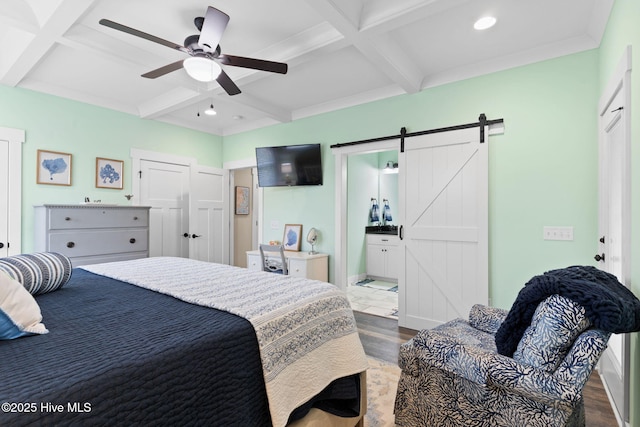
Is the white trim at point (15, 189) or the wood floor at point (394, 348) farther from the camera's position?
the white trim at point (15, 189)

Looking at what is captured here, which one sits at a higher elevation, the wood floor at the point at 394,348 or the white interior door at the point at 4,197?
the white interior door at the point at 4,197

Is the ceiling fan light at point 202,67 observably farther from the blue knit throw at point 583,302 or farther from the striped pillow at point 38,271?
the blue knit throw at point 583,302

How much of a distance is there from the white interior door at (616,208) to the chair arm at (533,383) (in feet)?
2.79

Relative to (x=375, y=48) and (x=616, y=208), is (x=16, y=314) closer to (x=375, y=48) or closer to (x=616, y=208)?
(x=375, y=48)

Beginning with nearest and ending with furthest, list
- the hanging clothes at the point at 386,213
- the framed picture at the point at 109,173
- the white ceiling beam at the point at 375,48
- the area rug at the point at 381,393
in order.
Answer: the area rug at the point at 381,393, the white ceiling beam at the point at 375,48, the framed picture at the point at 109,173, the hanging clothes at the point at 386,213

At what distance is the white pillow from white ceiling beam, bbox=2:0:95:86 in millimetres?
1943

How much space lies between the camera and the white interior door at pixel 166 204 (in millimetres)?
4512

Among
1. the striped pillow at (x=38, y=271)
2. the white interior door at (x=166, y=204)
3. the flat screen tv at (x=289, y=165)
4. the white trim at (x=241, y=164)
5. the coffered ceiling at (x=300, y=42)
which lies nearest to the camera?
the striped pillow at (x=38, y=271)

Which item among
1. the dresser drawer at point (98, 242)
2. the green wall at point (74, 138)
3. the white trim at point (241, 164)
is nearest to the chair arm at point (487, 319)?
the dresser drawer at point (98, 242)

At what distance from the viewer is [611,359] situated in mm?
2186

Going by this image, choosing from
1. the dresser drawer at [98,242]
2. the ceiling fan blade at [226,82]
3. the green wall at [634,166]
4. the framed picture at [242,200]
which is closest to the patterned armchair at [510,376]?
the green wall at [634,166]

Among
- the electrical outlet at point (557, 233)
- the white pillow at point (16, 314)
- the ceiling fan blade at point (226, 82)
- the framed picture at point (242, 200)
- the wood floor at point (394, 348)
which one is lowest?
the wood floor at point (394, 348)

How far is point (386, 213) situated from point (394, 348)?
12.2 ft

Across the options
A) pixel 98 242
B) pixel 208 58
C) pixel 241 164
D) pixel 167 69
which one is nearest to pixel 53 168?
pixel 98 242
